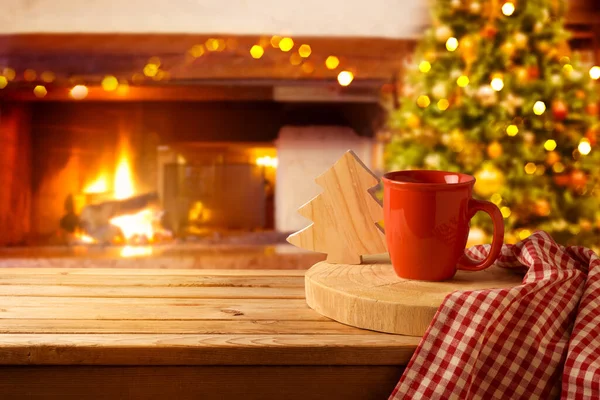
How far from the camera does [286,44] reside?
10.7ft

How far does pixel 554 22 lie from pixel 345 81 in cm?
99

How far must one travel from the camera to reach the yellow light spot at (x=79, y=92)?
3.32 meters

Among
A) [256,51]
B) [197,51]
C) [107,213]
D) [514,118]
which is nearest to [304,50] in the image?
[256,51]

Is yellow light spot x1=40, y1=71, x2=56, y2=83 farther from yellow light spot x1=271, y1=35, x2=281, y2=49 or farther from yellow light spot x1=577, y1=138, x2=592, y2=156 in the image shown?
yellow light spot x1=577, y1=138, x2=592, y2=156

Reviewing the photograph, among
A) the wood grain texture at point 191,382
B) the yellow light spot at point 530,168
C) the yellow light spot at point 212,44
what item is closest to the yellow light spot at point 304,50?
the yellow light spot at point 212,44

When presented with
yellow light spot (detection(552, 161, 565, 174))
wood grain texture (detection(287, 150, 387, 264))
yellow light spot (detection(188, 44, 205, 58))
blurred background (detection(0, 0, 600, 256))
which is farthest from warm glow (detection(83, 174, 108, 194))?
wood grain texture (detection(287, 150, 387, 264))

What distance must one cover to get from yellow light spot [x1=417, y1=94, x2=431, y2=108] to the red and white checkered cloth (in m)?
2.42

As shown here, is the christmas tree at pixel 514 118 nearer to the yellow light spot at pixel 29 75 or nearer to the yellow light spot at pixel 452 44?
the yellow light spot at pixel 452 44

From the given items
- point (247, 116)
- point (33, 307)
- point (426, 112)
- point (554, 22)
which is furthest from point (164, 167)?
point (33, 307)

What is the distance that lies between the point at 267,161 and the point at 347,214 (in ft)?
8.38

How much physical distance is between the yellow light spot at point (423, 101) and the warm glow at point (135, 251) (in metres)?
1.48

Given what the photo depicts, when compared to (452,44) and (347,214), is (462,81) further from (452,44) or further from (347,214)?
(347,214)

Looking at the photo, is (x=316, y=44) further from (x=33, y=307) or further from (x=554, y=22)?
(x=33, y=307)

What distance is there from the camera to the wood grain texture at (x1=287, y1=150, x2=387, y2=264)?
947mm
